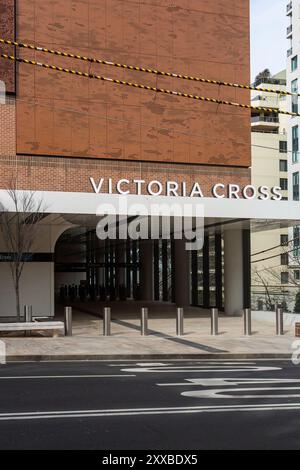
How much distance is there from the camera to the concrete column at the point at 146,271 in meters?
42.6

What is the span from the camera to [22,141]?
25984 mm

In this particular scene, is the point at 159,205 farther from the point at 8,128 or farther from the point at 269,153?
the point at 269,153

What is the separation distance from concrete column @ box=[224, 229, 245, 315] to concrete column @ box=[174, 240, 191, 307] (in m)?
4.68

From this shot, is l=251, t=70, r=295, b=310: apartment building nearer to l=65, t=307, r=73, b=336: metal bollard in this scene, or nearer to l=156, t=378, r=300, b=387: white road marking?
l=65, t=307, r=73, b=336: metal bollard

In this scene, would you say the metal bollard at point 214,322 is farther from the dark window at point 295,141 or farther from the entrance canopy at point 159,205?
the dark window at point 295,141

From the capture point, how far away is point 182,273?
3475 centimetres

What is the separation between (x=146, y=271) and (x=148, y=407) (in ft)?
111

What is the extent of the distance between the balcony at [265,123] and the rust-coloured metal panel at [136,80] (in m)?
66.3

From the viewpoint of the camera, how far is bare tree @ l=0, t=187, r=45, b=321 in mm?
21994

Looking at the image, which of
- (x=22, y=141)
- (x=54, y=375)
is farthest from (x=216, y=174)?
(x=54, y=375)

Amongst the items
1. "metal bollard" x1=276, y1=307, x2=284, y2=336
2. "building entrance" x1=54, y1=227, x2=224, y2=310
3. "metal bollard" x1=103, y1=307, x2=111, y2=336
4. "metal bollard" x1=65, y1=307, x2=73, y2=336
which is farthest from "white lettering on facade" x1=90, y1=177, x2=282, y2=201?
"metal bollard" x1=65, y1=307, x2=73, y2=336

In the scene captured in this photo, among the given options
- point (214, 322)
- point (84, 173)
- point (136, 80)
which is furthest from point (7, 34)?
point (214, 322)

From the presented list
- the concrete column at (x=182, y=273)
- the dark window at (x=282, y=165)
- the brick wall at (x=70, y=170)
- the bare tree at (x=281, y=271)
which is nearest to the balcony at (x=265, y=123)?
the dark window at (x=282, y=165)
